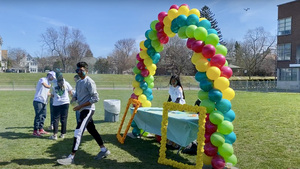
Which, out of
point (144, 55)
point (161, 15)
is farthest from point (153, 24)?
point (144, 55)

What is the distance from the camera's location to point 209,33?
18.0ft

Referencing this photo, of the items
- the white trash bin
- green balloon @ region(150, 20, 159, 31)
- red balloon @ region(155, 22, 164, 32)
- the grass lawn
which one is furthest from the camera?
the white trash bin

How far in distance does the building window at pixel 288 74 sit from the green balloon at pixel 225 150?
40.0 meters

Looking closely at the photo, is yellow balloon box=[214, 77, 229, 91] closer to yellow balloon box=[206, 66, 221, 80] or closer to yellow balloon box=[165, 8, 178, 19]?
yellow balloon box=[206, 66, 221, 80]

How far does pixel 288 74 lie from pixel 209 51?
134 feet

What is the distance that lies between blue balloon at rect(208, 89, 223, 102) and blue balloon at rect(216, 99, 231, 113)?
85mm

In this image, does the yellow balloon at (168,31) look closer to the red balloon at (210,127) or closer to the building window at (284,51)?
the red balloon at (210,127)

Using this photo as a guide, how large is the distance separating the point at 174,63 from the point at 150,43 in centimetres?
4934

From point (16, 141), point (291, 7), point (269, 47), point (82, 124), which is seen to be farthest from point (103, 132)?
point (269, 47)

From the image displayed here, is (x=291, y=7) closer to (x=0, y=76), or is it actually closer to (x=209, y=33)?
(x=209, y=33)

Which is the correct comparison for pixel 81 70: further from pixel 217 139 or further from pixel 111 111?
pixel 111 111

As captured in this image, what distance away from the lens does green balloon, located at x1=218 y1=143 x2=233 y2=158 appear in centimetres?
491

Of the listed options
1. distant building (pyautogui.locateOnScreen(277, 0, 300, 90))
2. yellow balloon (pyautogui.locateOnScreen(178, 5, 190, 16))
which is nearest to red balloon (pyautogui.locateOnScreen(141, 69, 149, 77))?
yellow balloon (pyautogui.locateOnScreen(178, 5, 190, 16))

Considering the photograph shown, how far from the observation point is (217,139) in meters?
4.93
